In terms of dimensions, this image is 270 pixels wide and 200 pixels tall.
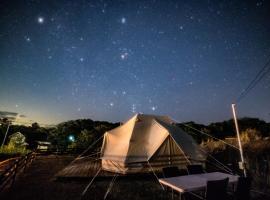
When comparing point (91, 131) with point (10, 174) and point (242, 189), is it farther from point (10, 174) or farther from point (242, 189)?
point (242, 189)

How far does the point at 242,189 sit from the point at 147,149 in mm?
4104

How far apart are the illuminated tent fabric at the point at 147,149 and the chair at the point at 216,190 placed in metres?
3.26

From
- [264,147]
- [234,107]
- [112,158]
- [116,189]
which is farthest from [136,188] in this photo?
[264,147]

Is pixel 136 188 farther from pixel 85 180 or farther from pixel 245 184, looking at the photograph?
pixel 245 184

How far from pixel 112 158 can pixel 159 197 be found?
2.95 m

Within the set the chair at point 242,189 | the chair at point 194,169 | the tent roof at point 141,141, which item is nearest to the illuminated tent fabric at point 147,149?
the tent roof at point 141,141

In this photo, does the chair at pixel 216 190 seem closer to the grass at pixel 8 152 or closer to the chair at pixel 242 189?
the chair at pixel 242 189

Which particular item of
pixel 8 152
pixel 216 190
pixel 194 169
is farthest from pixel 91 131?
pixel 216 190

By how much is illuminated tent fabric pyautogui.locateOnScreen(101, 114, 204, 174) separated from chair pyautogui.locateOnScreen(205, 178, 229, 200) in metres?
3.26

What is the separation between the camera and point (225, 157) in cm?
1058

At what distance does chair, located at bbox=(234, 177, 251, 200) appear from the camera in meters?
3.98

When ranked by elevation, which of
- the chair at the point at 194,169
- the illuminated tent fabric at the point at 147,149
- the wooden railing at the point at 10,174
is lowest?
the wooden railing at the point at 10,174

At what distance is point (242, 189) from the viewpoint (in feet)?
13.2

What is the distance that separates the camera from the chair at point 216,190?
3639 mm
